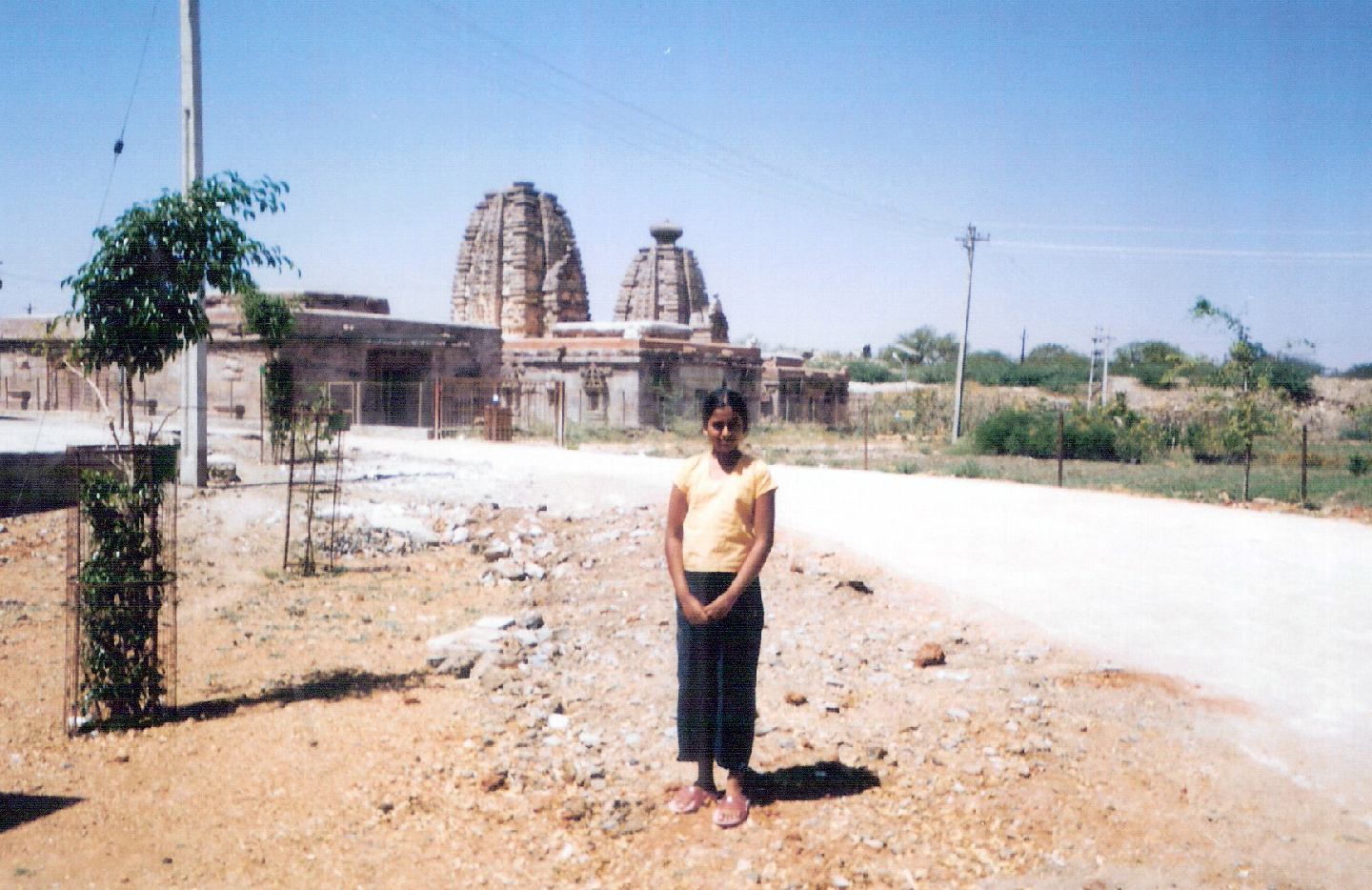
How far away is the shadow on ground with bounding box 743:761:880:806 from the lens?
13.7 ft

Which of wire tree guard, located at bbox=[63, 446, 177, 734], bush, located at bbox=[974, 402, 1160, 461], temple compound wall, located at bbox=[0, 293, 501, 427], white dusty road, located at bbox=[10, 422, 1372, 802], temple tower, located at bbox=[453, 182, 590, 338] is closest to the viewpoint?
wire tree guard, located at bbox=[63, 446, 177, 734]

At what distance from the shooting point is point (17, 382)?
28.7 metres

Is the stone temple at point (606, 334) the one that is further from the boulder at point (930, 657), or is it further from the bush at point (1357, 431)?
the boulder at point (930, 657)

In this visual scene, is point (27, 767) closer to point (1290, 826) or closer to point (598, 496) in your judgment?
point (1290, 826)

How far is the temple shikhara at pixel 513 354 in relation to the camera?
25.9m

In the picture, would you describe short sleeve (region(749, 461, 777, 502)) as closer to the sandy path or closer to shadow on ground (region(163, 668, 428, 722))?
the sandy path

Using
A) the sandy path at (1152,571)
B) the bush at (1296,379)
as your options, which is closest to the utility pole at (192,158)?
the sandy path at (1152,571)

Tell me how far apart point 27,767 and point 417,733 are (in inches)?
69.4

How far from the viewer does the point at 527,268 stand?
35.7 meters

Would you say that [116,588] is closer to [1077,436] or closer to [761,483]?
[761,483]

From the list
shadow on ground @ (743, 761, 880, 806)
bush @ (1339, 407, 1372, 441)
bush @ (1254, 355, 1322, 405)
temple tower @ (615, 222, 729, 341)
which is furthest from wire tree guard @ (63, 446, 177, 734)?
bush @ (1254, 355, 1322, 405)

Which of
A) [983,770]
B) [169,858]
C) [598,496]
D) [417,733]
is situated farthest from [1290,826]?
[598,496]

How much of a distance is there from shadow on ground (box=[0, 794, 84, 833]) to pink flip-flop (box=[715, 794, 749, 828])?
279 cm

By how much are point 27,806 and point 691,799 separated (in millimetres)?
2837
